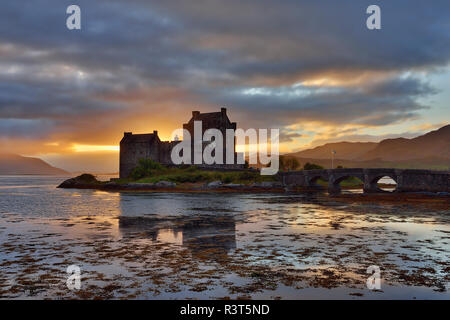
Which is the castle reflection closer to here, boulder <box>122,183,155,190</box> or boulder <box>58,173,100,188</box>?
boulder <box>122,183,155,190</box>

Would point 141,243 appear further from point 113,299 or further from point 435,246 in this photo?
point 435,246

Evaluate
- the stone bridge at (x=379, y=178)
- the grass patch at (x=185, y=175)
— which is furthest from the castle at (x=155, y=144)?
the stone bridge at (x=379, y=178)

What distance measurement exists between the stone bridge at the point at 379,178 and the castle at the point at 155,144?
2036 cm

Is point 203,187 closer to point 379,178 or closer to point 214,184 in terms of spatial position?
point 214,184

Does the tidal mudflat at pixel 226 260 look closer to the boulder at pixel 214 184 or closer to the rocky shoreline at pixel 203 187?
the rocky shoreline at pixel 203 187

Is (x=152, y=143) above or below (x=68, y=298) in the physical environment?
above

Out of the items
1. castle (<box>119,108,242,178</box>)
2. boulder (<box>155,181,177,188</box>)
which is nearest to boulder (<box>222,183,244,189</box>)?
boulder (<box>155,181,177,188</box>)

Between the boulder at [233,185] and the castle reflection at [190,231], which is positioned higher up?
the boulder at [233,185]

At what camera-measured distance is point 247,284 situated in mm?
11414

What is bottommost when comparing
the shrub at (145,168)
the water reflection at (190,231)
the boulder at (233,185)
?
the water reflection at (190,231)

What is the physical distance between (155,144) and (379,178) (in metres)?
57.1

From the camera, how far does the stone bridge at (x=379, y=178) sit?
61.0 metres
